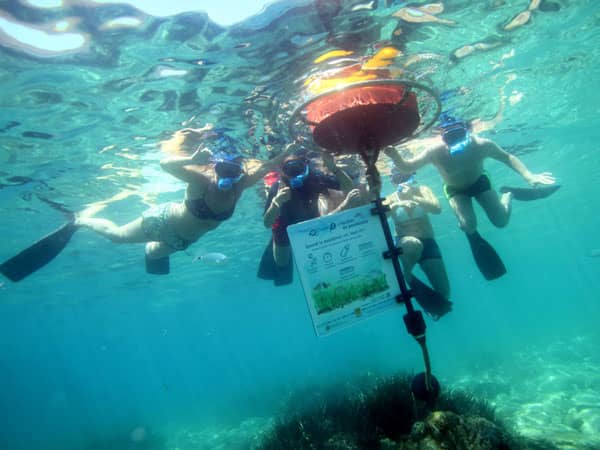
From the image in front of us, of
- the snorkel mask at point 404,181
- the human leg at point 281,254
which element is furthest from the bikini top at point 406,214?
the human leg at point 281,254

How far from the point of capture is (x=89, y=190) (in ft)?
44.7

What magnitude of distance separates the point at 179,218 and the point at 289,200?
3095 millimetres

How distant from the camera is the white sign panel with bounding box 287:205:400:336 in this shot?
118 inches

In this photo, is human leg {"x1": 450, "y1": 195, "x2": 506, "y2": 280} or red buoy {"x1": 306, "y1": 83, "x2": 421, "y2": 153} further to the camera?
human leg {"x1": 450, "y1": 195, "x2": 506, "y2": 280}

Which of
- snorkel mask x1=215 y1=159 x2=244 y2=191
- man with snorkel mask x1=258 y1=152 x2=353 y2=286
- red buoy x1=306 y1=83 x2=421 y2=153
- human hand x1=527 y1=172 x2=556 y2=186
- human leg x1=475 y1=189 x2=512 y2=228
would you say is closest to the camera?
red buoy x1=306 y1=83 x2=421 y2=153

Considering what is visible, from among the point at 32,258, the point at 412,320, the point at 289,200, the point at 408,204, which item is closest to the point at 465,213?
the point at 408,204

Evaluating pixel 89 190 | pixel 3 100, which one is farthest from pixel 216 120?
pixel 89 190

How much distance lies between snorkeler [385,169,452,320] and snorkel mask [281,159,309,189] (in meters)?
2.23

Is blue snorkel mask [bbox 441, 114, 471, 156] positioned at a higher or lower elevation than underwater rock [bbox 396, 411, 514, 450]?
higher

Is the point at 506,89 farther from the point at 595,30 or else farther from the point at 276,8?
the point at 276,8

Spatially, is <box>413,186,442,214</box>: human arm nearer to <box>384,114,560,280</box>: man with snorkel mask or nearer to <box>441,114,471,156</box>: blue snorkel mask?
<box>384,114,560,280</box>: man with snorkel mask

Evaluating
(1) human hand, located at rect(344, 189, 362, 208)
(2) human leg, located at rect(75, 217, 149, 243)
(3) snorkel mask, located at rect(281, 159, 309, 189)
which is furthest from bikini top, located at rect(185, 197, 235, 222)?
(1) human hand, located at rect(344, 189, 362, 208)

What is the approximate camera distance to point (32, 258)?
27.8 feet

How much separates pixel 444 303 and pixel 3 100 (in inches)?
432
